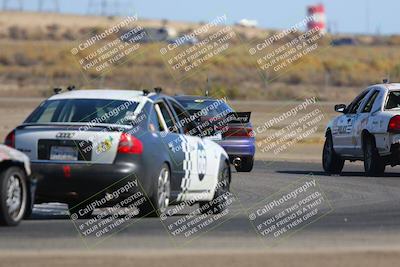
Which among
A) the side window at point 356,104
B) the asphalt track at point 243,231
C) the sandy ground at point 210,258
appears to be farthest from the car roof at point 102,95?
the side window at point 356,104

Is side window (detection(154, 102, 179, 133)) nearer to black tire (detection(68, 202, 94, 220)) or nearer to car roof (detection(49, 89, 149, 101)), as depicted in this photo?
car roof (detection(49, 89, 149, 101))

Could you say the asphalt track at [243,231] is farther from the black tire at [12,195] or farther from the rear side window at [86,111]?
the rear side window at [86,111]

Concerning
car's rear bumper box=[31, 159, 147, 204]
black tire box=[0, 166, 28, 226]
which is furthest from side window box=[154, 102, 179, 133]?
black tire box=[0, 166, 28, 226]

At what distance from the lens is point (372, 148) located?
78.1ft

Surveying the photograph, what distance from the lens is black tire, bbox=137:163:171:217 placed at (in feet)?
49.3

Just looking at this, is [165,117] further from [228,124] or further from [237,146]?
[237,146]

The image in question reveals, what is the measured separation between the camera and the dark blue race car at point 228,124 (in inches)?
950

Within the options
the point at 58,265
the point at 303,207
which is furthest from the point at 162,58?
the point at 58,265

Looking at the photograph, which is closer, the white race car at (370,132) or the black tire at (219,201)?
the black tire at (219,201)

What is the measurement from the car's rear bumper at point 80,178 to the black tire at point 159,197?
15.4 inches

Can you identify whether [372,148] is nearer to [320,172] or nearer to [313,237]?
[320,172]

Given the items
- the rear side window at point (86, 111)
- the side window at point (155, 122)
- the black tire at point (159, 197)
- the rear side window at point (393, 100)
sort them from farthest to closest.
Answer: the rear side window at point (393, 100) → the side window at point (155, 122) → the rear side window at point (86, 111) → the black tire at point (159, 197)

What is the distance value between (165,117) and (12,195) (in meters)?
2.94

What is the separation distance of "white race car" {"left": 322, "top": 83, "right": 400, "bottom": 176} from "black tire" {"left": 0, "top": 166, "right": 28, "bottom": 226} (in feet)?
34.1
